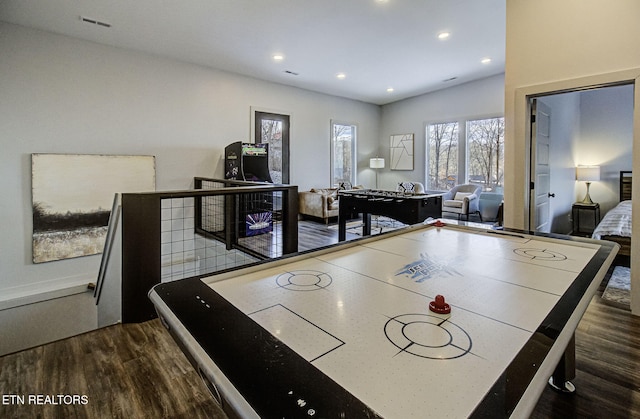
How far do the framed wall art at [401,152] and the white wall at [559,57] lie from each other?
5.01m

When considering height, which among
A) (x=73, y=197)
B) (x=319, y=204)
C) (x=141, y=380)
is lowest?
(x=141, y=380)

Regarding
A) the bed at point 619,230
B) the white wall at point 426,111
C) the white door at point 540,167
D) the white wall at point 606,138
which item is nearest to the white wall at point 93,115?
the white wall at point 426,111

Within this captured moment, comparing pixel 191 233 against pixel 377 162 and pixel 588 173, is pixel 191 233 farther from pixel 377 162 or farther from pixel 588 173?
pixel 588 173

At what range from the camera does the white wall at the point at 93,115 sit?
396 centimetres

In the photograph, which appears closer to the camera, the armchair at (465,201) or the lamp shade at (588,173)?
the lamp shade at (588,173)

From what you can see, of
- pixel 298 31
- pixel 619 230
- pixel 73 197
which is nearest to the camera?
pixel 619 230

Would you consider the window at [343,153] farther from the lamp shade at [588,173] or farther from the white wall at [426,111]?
the lamp shade at [588,173]

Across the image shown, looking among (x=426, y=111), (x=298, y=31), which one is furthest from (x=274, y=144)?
(x=426, y=111)

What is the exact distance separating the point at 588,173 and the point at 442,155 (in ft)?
9.81

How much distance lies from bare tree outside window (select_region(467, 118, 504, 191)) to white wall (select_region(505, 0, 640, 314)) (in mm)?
3941

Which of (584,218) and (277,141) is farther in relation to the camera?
(277,141)

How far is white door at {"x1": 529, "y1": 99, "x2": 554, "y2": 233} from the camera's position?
3350 millimetres

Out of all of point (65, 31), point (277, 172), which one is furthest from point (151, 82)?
point (277, 172)

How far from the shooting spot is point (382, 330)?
874 millimetres
